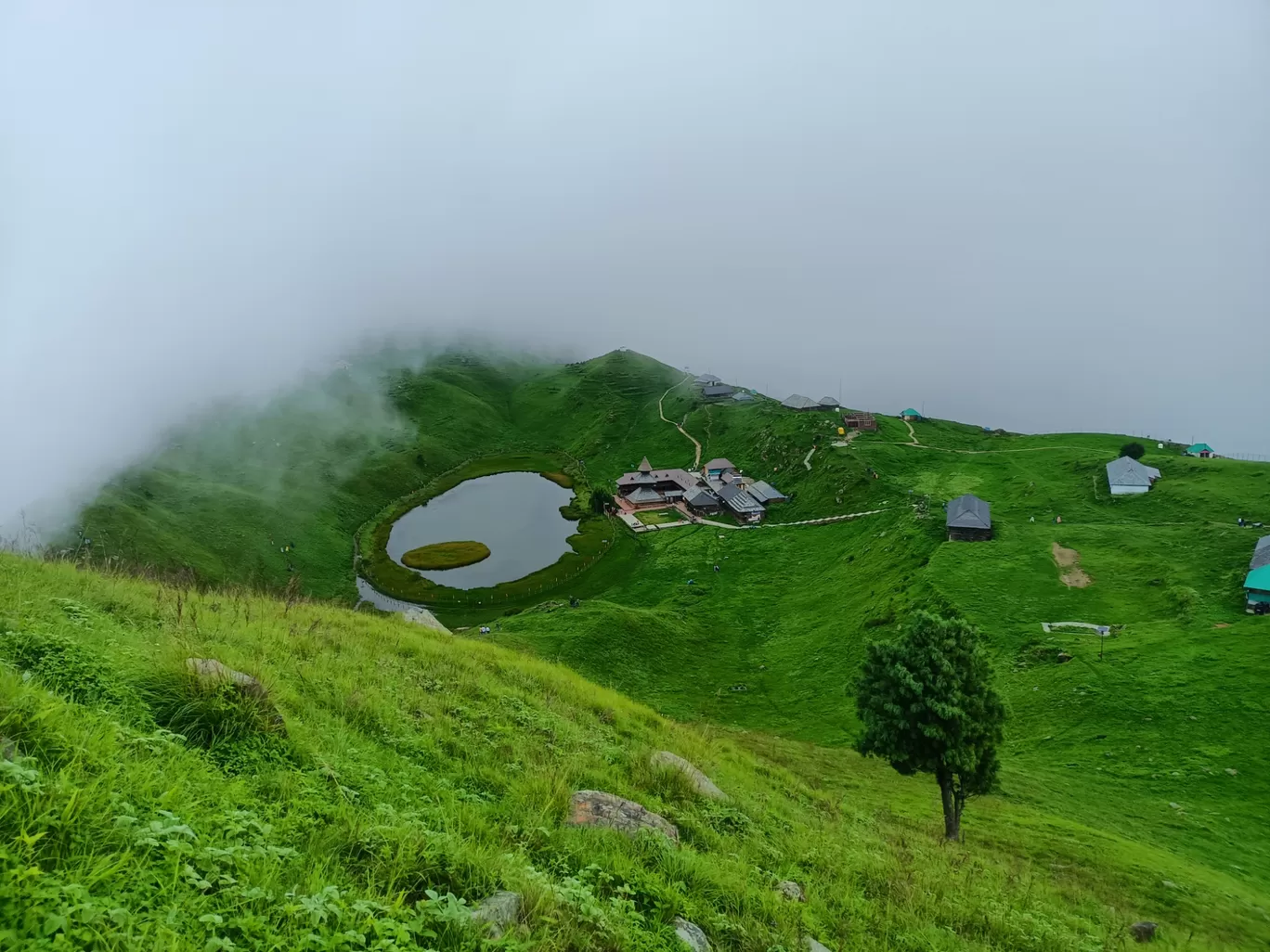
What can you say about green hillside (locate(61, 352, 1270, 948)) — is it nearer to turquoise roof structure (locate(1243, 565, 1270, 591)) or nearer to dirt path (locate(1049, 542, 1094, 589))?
dirt path (locate(1049, 542, 1094, 589))

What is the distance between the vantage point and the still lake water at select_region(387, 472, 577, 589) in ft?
324

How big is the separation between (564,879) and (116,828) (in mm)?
4666

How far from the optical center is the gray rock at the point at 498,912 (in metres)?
6.15

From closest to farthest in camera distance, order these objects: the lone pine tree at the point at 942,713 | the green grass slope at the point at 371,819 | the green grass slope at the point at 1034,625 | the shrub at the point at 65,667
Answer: the green grass slope at the point at 371,819, the shrub at the point at 65,667, the lone pine tree at the point at 942,713, the green grass slope at the point at 1034,625

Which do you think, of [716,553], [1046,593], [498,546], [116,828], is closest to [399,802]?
[116,828]

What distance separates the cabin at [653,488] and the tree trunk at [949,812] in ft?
310

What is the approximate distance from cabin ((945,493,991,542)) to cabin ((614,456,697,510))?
58.1m

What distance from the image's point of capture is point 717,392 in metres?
174

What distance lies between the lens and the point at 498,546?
108938 millimetres

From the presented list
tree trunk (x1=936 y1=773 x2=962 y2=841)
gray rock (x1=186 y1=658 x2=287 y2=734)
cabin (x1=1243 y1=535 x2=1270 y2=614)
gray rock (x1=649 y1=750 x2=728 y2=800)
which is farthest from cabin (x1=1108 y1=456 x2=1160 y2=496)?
gray rock (x1=186 y1=658 x2=287 y2=734)

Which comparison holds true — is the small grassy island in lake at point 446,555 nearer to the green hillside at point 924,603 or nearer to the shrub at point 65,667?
the green hillside at point 924,603

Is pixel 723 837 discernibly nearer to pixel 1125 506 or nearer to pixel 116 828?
pixel 116 828

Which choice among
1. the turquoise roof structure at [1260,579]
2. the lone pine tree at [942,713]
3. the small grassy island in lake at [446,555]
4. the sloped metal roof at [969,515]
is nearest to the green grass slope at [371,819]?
the lone pine tree at [942,713]

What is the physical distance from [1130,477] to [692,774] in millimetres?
84741
